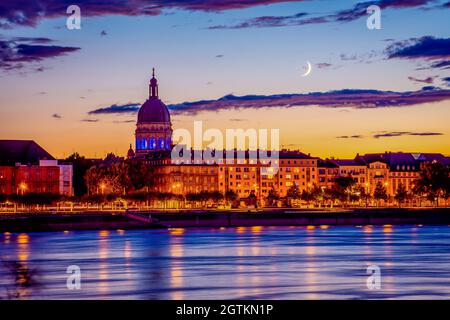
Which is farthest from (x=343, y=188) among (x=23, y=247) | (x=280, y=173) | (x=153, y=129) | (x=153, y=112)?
(x=23, y=247)

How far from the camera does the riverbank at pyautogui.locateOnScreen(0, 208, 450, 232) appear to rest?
254 feet

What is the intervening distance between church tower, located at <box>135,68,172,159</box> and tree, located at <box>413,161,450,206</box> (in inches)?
1698

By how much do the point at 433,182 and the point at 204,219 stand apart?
37.2 meters

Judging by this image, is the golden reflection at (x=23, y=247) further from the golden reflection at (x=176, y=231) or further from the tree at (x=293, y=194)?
the tree at (x=293, y=194)

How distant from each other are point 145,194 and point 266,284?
71525mm

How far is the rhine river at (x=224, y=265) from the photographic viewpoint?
36531 mm

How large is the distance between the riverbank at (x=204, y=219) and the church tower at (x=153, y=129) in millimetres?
59586

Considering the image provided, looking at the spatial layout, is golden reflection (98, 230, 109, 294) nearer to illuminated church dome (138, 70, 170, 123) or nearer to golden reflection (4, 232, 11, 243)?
golden reflection (4, 232, 11, 243)

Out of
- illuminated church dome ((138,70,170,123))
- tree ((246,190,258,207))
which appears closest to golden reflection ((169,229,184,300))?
tree ((246,190,258,207))

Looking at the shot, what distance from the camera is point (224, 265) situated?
154 feet

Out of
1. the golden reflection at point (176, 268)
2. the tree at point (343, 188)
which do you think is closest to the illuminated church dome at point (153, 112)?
the tree at point (343, 188)
